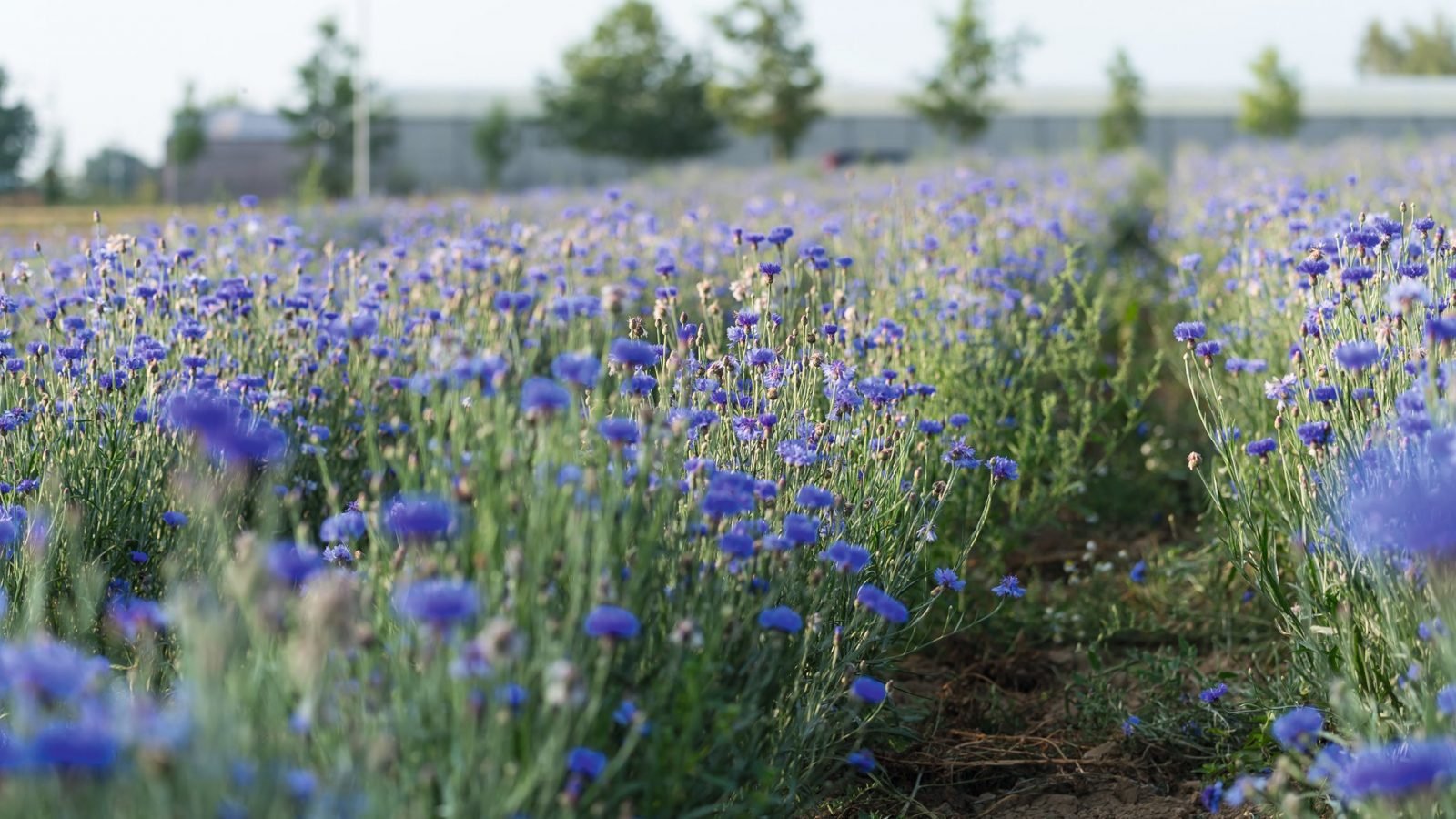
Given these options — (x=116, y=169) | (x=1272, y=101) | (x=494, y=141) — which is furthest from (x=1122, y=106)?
(x=116, y=169)

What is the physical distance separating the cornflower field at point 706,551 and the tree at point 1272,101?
27.3 meters

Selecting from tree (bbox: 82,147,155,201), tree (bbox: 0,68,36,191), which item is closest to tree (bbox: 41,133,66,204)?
tree (bbox: 0,68,36,191)

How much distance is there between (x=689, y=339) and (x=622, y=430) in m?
0.95

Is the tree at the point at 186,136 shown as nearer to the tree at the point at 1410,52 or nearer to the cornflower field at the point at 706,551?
the cornflower field at the point at 706,551

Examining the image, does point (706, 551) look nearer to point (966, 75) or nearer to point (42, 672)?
point (42, 672)

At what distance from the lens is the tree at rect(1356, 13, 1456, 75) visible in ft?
222

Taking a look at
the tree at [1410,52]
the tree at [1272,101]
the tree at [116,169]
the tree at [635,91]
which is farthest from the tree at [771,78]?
the tree at [1410,52]

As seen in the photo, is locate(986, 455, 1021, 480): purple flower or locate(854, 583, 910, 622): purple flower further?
locate(986, 455, 1021, 480): purple flower

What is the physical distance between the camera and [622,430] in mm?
2246

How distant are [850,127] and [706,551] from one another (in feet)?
134

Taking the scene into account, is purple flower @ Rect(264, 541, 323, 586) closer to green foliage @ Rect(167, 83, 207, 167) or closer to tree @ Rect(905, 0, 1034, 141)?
tree @ Rect(905, 0, 1034, 141)

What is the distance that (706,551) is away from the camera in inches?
95.4

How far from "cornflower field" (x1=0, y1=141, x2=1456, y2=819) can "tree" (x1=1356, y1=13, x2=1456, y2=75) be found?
2888 inches

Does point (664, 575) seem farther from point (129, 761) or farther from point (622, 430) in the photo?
point (129, 761)
